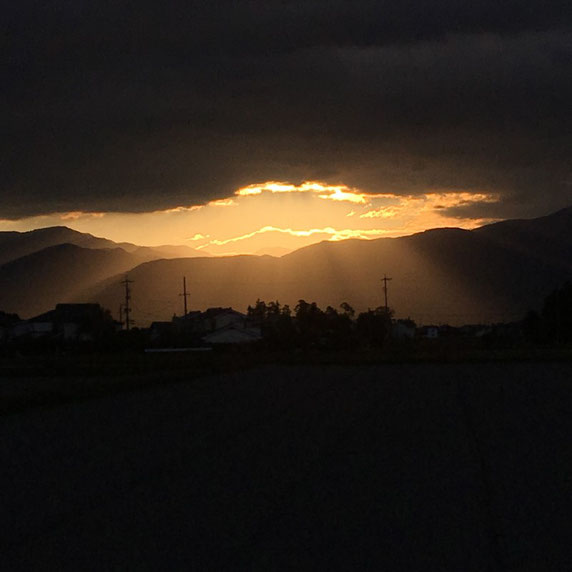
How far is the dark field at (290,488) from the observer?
7859 mm

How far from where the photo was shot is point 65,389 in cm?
3191

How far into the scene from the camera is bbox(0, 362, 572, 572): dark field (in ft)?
25.8

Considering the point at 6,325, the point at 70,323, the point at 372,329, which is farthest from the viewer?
the point at 6,325

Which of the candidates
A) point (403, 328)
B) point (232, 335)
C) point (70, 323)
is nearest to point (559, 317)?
point (232, 335)

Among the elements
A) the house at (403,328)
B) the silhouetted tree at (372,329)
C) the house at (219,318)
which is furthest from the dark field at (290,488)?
the house at (403,328)

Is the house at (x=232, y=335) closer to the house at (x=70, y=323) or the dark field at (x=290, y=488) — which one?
the house at (x=70, y=323)

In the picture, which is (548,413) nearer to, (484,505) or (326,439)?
(326,439)

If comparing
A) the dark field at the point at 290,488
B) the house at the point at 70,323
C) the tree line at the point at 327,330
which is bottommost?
the dark field at the point at 290,488

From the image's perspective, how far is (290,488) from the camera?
36.6ft

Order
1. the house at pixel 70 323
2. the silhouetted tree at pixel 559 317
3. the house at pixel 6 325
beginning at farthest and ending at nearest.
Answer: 1. the house at pixel 6 325
2. the house at pixel 70 323
3. the silhouetted tree at pixel 559 317

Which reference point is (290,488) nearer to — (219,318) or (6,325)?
(6,325)

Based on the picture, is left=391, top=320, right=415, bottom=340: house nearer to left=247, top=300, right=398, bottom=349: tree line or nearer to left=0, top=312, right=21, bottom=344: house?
left=247, top=300, right=398, bottom=349: tree line

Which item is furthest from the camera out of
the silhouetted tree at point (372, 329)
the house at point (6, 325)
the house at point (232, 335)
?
the house at point (6, 325)

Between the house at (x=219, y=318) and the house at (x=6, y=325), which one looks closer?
the house at (x=6, y=325)
